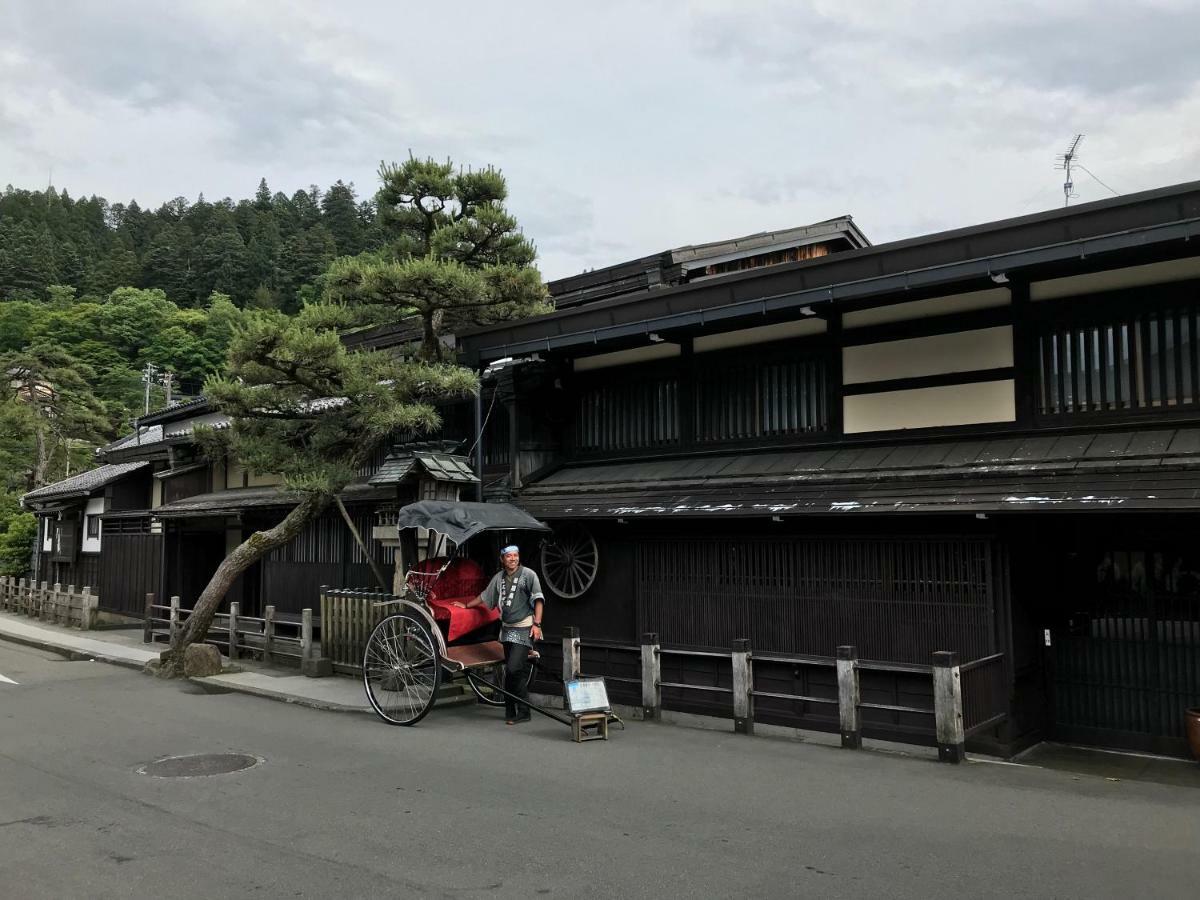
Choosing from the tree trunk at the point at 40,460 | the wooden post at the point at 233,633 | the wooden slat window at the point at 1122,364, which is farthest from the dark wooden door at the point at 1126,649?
the tree trunk at the point at 40,460

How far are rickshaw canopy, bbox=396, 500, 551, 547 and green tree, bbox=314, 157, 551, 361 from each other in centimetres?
409

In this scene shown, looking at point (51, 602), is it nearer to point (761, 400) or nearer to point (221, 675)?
point (221, 675)

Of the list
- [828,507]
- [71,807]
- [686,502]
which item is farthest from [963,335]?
[71,807]

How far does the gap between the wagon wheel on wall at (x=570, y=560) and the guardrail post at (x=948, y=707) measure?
525 centimetres

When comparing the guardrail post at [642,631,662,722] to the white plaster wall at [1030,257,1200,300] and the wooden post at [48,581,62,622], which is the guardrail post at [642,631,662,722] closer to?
the white plaster wall at [1030,257,1200,300]

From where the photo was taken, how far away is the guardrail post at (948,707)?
833 cm

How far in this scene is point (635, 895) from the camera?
17.6ft

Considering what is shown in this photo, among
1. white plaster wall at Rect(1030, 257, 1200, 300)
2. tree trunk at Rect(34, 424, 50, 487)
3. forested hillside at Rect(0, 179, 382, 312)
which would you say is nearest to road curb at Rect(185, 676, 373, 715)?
white plaster wall at Rect(1030, 257, 1200, 300)

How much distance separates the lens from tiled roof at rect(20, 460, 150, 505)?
25.6 metres

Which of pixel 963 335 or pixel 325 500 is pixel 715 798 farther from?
pixel 325 500

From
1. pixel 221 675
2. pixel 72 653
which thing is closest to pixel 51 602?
pixel 72 653

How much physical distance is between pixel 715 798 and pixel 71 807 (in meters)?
5.45

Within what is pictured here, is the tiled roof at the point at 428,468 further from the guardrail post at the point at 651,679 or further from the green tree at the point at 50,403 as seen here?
the green tree at the point at 50,403

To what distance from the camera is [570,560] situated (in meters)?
12.8
